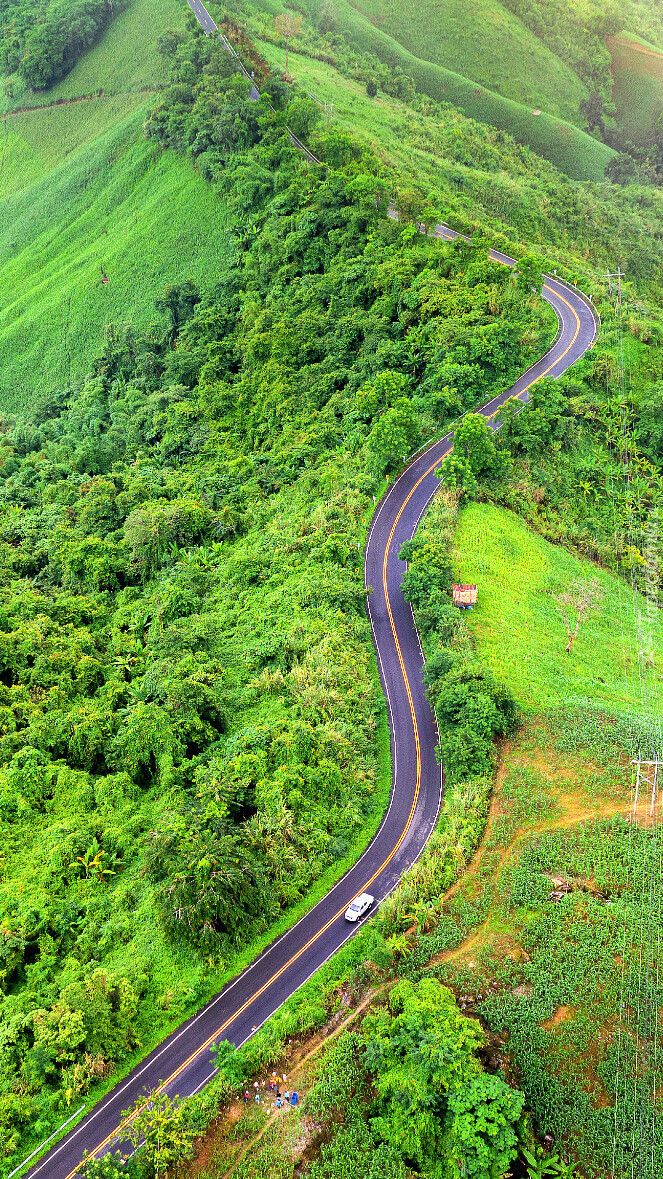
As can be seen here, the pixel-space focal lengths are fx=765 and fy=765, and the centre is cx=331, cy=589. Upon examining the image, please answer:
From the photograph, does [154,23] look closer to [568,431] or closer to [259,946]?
[568,431]

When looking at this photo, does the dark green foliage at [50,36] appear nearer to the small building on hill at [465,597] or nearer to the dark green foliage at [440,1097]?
the small building on hill at [465,597]

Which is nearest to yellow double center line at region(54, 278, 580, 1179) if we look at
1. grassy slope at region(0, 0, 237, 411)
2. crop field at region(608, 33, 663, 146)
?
grassy slope at region(0, 0, 237, 411)

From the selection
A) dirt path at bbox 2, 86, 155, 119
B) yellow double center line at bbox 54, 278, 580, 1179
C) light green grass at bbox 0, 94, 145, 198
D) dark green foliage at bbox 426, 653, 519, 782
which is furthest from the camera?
light green grass at bbox 0, 94, 145, 198

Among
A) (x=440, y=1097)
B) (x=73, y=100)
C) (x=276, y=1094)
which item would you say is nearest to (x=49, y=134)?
(x=73, y=100)

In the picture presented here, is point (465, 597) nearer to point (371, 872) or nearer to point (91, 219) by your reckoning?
point (371, 872)

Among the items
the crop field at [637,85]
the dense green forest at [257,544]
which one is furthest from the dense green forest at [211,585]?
the crop field at [637,85]

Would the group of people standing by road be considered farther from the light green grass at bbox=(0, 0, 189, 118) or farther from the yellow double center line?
the light green grass at bbox=(0, 0, 189, 118)
